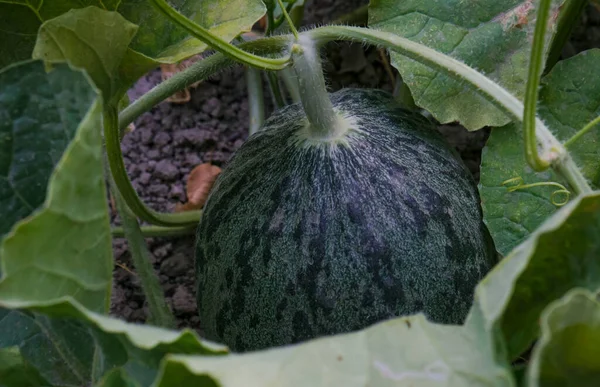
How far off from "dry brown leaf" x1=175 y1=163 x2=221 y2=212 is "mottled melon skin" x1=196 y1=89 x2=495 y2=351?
515 millimetres

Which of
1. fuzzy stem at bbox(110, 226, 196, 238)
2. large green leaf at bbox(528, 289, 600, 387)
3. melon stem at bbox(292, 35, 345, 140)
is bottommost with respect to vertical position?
large green leaf at bbox(528, 289, 600, 387)

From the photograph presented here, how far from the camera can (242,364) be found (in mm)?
592

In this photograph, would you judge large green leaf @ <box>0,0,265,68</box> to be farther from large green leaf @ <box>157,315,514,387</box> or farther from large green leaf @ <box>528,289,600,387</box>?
large green leaf @ <box>528,289,600,387</box>

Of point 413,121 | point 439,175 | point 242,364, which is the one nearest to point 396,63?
point 413,121

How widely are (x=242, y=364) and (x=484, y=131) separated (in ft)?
4.27

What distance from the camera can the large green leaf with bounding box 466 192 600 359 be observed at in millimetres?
654

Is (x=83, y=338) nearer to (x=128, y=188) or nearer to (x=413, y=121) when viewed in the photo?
(x=128, y=188)

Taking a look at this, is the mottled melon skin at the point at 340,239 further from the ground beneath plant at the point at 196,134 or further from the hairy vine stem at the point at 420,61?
the ground beneath plant at the point at 196,134

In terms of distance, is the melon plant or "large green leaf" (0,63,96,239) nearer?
the melon plant

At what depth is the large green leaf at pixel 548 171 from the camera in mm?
1168

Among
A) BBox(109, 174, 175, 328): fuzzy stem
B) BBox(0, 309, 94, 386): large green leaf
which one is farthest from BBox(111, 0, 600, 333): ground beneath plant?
BBox(0, 309, 94, 386): large green leaf

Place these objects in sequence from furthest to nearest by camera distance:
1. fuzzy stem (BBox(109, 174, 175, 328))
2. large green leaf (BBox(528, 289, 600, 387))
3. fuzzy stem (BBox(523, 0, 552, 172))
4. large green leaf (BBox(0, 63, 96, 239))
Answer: fuzzy stem (BBox(109, 174, 175, 328)) < large green leaf (BBox(0, 63, 96, 239)) < fuzzy stem (BBox(523, 0, 552, 172)) < large green leaf (BBox(528, 289, 600, 387))

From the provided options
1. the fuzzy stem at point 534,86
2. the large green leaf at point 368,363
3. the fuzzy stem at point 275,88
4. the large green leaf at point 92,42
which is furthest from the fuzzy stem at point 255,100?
the large green leaf at point 368,363

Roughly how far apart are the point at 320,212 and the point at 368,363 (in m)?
0.43
